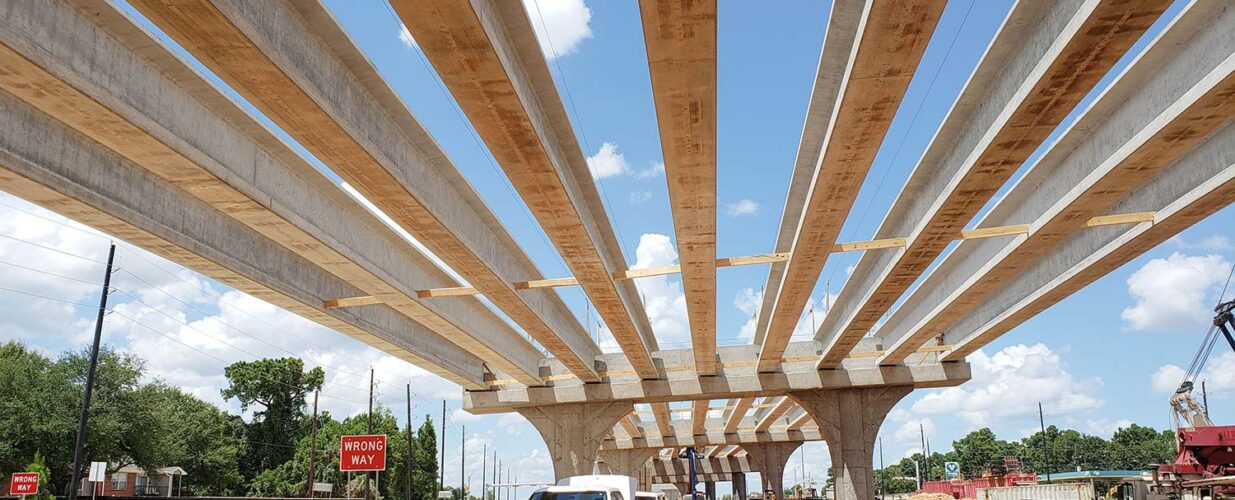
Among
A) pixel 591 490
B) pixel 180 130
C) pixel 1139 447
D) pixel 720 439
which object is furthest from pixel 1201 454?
pixel 1139 447

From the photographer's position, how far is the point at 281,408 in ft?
289

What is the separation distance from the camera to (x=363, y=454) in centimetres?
3450

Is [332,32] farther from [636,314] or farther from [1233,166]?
[636,314]

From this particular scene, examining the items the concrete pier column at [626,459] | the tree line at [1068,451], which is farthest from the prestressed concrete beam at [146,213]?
the tree line at [1068,451]

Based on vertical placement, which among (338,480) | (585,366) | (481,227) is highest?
(481,227)

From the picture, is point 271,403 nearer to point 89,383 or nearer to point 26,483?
point 26,483

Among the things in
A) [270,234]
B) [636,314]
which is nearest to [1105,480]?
[636,314]

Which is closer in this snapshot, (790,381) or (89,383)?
(89,383)

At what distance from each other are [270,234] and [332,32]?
5648mm

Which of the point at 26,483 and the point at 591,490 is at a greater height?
the point at 591,490

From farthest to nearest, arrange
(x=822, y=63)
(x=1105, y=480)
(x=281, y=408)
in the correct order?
(x=281, y=408) < (x=1105, y=480) < (x=822, y=63)

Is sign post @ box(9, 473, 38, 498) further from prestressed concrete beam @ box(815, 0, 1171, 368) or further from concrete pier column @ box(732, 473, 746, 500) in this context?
concrete pier column @ box(732, 473, 746, 500)

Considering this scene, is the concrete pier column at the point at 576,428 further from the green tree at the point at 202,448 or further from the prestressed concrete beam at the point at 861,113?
the green tree at the point at 202,448

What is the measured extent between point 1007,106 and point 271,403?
286 feet
